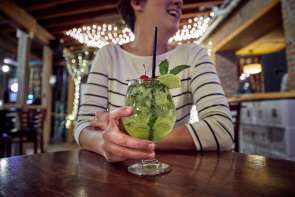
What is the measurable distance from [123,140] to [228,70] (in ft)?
22.2

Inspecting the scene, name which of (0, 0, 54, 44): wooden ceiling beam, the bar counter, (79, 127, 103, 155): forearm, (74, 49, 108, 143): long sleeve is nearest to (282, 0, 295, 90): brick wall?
the bar counter

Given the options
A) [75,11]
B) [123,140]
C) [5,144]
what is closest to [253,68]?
[75,11]

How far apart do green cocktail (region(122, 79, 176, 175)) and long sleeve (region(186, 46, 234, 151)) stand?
0.33m

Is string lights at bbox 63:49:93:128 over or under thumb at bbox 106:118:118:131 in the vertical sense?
over

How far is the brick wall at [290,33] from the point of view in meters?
3.58

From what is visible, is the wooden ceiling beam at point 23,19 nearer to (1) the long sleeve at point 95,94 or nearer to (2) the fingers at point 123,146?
(1) the long sleeve at point 95,94

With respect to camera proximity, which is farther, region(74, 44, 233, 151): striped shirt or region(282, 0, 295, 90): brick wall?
region(282, 0, 295, 90): brick wall

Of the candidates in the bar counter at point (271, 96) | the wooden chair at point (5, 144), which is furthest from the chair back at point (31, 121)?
the bar counter at point (271, 96)

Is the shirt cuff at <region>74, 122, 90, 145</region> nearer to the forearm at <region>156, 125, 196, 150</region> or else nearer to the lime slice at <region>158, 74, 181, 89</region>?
the forearm at <region>156, 125, 196, 150</region>

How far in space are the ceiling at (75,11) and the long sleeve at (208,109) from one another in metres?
4.17

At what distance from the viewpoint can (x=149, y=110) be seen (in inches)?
25.9

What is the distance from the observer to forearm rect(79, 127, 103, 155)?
0.91 metres

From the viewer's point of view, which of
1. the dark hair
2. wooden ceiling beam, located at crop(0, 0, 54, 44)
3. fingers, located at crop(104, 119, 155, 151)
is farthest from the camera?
wooden ceiling beam, located at crop(0, 0, 54, 44)

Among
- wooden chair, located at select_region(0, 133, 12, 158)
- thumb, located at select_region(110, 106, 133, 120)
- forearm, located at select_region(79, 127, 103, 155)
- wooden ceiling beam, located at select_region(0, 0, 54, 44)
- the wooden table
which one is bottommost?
wooden chair, located at select_region(0, 133, 12, 158)
